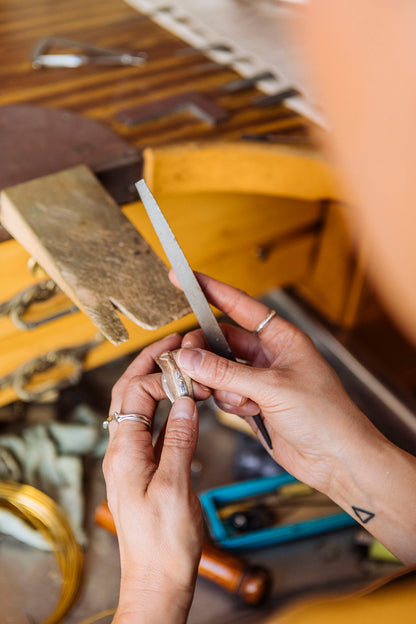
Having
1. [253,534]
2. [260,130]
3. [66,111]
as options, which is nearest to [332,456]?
[253,534]

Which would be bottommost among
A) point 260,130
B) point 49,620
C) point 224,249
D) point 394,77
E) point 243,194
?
point 49,620

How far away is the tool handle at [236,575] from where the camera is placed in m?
0.83

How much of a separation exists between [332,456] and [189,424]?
16cm

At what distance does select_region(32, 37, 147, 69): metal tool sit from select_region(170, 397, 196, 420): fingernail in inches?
27.3

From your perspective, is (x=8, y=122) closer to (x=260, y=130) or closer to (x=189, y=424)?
(x=260, y=130)

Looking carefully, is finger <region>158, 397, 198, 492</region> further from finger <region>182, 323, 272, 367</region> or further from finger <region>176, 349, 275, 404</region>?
finger <region>182, 323, 272, 367</region>

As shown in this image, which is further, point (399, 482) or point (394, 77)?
point (399, 482)

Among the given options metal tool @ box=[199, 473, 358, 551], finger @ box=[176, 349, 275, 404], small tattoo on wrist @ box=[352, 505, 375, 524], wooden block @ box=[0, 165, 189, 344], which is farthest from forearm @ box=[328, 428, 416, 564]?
metal tool @ box=[199, 473, 358, 551]

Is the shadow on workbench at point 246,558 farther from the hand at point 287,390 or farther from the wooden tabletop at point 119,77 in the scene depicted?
the wooden tabletop at point 119,77

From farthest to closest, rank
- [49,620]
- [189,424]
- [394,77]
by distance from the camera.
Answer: [49,620], [189,424], [394,77]

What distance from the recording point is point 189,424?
524mm

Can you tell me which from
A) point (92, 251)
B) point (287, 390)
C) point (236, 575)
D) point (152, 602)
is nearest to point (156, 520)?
point (152, 602)

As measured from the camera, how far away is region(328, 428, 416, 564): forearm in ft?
1.80

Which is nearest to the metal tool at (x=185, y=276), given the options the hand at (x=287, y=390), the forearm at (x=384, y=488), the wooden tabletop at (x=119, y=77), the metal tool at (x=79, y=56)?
the hand at (x=287, y=390)
